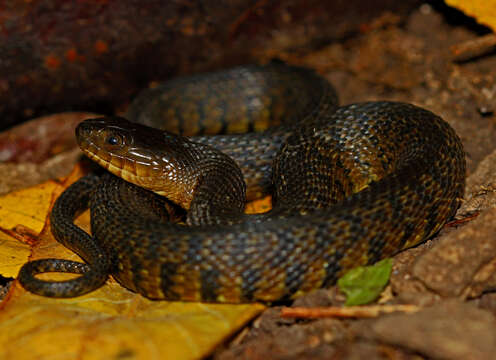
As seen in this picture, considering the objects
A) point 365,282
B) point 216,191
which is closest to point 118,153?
point 216,191

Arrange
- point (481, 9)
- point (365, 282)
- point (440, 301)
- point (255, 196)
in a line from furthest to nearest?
point (481, 9)
point (255, 196)
point (365, 282)
point (440, 301)

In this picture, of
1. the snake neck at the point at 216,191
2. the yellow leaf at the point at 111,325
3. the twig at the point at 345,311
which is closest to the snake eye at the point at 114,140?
Result: the snake neck at the point at 216,191

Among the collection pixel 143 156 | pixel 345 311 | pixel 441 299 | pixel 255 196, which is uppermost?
pixel 143 156

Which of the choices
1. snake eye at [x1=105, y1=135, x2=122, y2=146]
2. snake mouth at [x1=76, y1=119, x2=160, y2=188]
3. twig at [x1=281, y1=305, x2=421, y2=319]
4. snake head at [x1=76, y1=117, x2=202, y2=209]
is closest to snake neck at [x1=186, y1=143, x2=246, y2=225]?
snake head at [x1=76, y1=117, x2=202, y2=209]

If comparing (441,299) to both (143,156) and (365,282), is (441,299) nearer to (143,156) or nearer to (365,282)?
(365,282)

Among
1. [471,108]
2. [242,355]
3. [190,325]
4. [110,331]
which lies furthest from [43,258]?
[471,108]

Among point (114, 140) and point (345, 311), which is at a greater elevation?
point (114, 140)

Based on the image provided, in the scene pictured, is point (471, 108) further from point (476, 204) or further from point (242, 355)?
point (242, 355)
